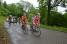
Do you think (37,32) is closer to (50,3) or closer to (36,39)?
(36,39)

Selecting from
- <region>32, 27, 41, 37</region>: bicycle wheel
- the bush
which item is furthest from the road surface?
the bush

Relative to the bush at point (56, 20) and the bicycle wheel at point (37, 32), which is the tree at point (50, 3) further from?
the bicycle wheel at point (37, 32)

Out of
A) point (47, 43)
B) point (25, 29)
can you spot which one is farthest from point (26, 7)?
point (47, 43)

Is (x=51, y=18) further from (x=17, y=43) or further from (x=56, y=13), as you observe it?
(x=17, y=43)

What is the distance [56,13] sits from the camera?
5547 cm

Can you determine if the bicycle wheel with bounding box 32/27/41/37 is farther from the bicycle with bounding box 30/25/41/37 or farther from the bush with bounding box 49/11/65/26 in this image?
the bush with bounding box 49/11/65/26

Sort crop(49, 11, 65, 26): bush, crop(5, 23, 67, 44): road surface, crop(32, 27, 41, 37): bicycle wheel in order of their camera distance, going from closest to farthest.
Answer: crop(5, 23, 67, 44): road surface < crop(32, 27, 41, 37): bicycle wheel < crop(49, 11, 65, 26): bush

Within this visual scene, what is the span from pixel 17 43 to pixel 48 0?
3706 cm

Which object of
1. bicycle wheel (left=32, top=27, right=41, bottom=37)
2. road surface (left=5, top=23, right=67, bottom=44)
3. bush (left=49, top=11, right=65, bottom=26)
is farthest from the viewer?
bush (left=49, top=11, right=65, bottom=26)

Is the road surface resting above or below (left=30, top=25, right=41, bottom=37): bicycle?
below

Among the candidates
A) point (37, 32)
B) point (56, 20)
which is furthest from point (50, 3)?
point (37, 32)


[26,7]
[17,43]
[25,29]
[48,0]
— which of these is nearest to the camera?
[17,43]

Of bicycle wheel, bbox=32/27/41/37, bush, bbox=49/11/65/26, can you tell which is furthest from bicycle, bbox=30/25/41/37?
bush, bbox=49/11/65/26

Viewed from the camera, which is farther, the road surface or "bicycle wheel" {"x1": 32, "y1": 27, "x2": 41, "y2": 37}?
"bicycle wheel" {"x1": 32, "y1": 27, "x2": 41, "y2": 37}
